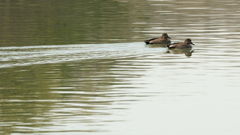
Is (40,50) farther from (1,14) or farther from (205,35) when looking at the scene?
(1,14)

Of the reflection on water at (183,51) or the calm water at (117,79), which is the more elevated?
the calm water at (117,79)

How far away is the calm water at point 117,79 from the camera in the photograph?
16.6 meters

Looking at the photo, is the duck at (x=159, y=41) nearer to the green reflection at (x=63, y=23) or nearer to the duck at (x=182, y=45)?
the duck at (x=182, y=45)

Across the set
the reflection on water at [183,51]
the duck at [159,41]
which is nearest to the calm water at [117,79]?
the reflection on water at [183,51]

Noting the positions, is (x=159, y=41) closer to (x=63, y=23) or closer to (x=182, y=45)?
(x=182, y=45)

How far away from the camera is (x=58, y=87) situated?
21469mm

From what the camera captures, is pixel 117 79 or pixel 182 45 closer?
pixel 117 79

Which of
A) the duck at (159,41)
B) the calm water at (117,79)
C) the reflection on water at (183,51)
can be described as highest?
the duck at (159,41)

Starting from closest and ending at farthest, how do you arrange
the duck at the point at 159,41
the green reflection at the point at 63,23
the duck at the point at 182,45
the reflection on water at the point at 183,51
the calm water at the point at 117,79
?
the calm water at the point at 117,79 → the reflection on water at the point at 183,51 → the duck at the point at 182,45 → the duck at the point at 159,41 → the green reflection at the point at 63,23

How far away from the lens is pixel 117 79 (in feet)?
74.9

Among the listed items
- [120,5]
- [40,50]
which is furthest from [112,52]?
[120,5]

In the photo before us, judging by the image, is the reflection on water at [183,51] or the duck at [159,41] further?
the duck at [159,41]

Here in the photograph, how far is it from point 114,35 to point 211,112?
19687mm

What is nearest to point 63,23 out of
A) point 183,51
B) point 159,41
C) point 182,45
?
point 159,41
